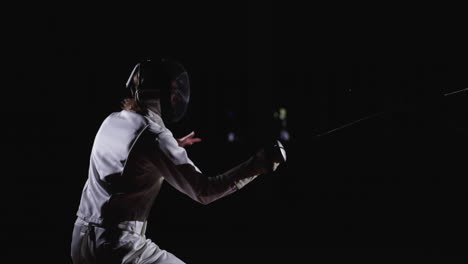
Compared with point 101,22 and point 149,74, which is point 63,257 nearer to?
point 101,22

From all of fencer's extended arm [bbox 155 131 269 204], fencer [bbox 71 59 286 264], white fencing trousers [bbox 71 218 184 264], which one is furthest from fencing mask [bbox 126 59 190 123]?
white fencing trousers [bbox 71 218 184 264]

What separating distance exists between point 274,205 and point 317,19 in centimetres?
319

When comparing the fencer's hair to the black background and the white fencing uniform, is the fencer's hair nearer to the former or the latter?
the white fencing uniform

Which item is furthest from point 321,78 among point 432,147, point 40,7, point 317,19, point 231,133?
point 40,7

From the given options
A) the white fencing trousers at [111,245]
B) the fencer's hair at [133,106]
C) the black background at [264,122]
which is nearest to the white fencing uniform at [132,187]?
the white fencing trousers at [111,245]

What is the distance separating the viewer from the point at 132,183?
1522 mm

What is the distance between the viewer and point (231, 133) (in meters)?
7.82

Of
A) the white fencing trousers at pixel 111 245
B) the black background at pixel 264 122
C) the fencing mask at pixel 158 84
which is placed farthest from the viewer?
the black background at pixel 264 122

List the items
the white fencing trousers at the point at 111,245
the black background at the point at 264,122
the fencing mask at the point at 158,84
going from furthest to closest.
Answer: the black background at the point at 264,122 → the fencing mask at the point at 158,84 → the white fencing trousers at the point at 111,245

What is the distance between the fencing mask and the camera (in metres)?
1.77

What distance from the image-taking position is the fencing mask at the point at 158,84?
69.8 inches

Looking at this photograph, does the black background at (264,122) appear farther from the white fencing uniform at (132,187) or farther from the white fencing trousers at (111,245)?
the white fencing trousers at (111,245)

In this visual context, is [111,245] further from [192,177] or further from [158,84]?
[158,84]

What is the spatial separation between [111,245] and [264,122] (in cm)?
477
